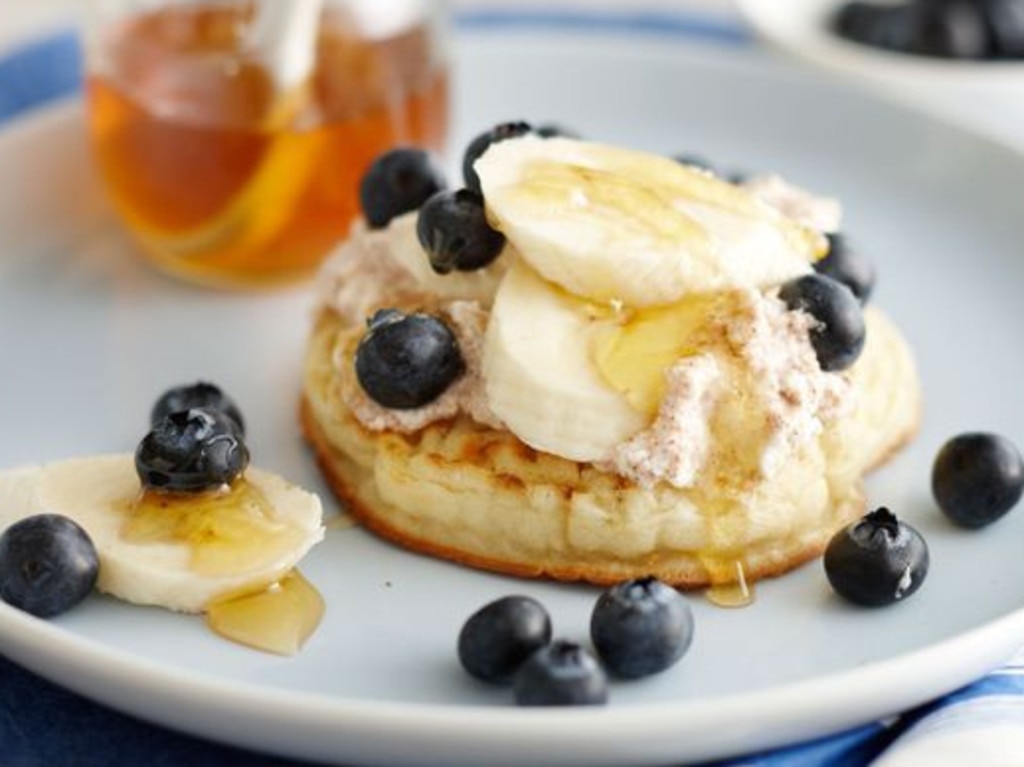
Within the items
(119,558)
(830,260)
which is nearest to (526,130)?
(830,260)

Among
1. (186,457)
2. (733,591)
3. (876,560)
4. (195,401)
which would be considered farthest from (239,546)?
(876,560)

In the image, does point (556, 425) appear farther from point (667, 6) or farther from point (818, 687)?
point (667, 6)

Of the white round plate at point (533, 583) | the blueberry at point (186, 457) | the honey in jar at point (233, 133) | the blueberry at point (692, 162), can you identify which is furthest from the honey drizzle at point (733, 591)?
the honey in jar at point (233, 133)

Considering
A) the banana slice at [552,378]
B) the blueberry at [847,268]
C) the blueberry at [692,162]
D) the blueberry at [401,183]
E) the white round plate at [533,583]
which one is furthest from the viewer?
the blueberry at [692,162]

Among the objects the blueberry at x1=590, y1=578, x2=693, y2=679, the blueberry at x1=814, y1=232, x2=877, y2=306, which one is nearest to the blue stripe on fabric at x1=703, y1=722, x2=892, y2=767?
the blueberry at x1=590, y1=578, x2=693, y2=679

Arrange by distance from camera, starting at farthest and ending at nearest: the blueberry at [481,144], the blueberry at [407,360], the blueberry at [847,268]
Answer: the blueberry at [847,268]
the blueberry at [481,144]
the blueberry at [407,360]

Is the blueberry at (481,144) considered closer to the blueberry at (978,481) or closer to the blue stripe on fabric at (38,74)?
the blueberry at (978,481)
